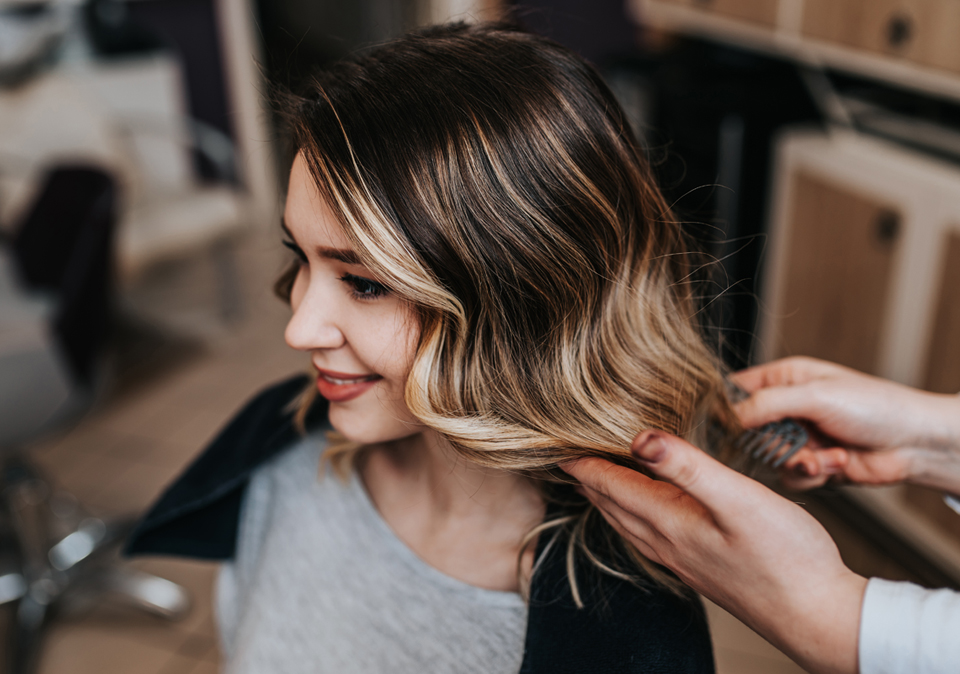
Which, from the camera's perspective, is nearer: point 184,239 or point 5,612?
point 5,612

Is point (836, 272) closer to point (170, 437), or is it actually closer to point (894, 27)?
point (894, 27)

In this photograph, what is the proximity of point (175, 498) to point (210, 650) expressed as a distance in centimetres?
97

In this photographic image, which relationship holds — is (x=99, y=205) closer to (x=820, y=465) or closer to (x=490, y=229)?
(x=490, y=229)

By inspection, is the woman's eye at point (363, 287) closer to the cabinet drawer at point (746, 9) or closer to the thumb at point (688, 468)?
the thumb at point (688, 468)

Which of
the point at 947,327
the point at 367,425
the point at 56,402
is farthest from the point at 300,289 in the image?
the point at 947,327

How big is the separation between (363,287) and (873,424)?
59 cm

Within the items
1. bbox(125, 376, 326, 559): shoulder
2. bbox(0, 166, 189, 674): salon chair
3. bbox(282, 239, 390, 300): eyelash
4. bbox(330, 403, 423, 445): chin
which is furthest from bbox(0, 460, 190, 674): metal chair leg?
bbox(282, 239, 390, 300): eyelash

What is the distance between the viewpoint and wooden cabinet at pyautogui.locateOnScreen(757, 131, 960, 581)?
172 cm

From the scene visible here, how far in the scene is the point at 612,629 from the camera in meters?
0.72

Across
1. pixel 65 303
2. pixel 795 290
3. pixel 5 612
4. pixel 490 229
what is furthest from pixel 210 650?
pixel 795 290

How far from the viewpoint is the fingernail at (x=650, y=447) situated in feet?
1.77

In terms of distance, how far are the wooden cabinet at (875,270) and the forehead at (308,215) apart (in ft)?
4.81

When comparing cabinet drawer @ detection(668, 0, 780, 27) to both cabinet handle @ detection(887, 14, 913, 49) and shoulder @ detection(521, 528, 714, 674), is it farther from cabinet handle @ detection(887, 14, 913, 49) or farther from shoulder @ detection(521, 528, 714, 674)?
shoulder @ detection(521, 528, 714, 674)

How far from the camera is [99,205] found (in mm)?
1967
